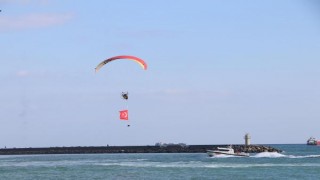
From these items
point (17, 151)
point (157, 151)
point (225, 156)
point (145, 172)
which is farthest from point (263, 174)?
point (17, 151)

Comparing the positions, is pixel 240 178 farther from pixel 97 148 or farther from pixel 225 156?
pixel 97 148

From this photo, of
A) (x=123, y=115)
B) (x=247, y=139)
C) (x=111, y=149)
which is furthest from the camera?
(x=111, y=149)

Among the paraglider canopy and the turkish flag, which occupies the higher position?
the paraglider canopy

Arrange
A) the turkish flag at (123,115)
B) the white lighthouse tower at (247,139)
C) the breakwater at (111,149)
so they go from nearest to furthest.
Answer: the turkish flag at (123,115)
the white lighthouse tower at (247,139)
the breakwater at (111,149)

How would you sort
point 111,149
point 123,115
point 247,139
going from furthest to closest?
point 111,149
point 247,139
point 123,115

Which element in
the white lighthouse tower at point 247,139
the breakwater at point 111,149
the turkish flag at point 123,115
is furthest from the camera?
the breakwater at point 111,149

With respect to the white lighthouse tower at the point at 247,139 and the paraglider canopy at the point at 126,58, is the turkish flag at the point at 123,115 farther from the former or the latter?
the white lighthouse tower at the point at 247,139

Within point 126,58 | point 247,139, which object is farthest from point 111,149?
point 126,58

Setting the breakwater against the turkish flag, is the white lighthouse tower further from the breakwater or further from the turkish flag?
the turkish flag

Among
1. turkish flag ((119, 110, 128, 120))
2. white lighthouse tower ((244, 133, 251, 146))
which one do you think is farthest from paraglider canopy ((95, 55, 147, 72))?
white lighthouse tower ((244, 133, 251, 146))

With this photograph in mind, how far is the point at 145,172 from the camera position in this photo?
198ft

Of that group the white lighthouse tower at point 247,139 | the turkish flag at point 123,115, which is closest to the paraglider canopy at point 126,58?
the turkish flag at point 123,115

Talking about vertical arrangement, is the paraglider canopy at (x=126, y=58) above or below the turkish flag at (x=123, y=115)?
above

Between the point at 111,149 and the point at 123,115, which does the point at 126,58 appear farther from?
the point at 111,149
